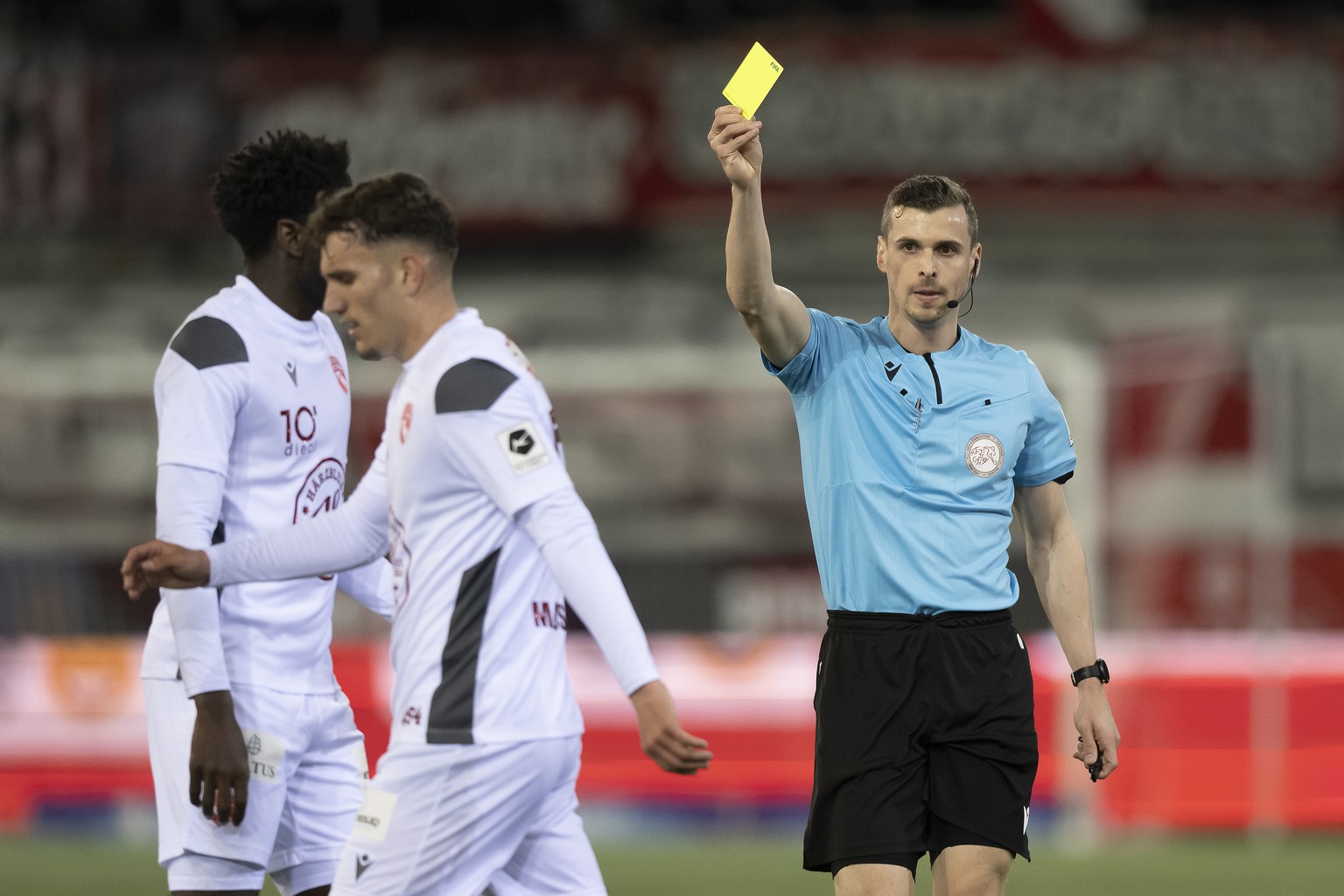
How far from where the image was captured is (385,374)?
40.8 feet

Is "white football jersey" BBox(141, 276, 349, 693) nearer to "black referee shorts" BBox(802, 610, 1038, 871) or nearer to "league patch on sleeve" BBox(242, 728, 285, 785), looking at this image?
"league patch on sleeve" BBox(242, 728, 285, 785)

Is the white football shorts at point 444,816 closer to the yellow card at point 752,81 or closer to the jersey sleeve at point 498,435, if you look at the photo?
the jersey sleeve at point 498,435

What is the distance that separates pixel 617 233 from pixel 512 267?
112 centimetres

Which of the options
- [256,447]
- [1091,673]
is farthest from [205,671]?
[1091,673]

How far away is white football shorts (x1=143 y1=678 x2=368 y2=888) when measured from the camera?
4219mm

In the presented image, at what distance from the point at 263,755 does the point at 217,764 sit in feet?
0.52

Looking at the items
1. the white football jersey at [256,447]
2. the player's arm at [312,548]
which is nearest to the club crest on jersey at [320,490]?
the white football jersey at [256,447]

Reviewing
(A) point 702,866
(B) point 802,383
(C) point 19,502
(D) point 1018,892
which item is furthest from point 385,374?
(B) point 802,383

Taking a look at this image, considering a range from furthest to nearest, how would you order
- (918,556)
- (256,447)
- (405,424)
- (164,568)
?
1. (918,556)
2. (256,447)
3. (164,568)
4. (405,424)

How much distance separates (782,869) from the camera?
9.58 meters

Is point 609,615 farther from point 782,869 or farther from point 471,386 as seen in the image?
point 782,869

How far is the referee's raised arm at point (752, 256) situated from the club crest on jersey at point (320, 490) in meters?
1.10

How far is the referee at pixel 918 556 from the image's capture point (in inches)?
175

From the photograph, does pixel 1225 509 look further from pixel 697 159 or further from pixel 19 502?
pixel 19 502
